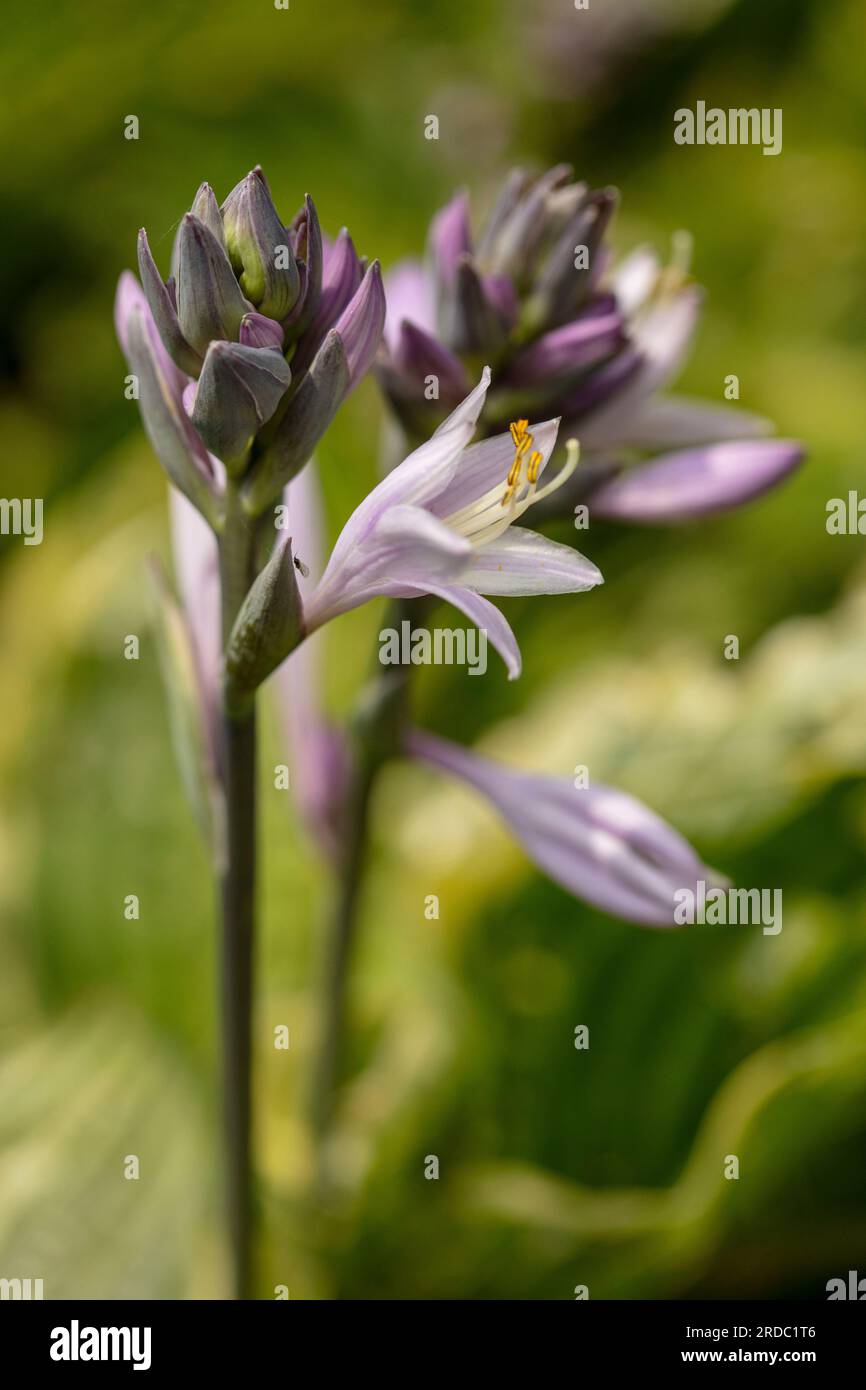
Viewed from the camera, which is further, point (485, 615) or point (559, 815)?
point (559, 815)

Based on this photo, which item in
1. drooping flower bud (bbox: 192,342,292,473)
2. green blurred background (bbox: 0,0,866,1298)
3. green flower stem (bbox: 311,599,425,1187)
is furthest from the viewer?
green blurred background (bbox: 0,0,866,1298)

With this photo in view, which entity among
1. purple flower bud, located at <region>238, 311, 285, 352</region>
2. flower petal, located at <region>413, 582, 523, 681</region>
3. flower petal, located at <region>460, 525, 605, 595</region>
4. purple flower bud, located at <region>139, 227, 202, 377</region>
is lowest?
flower petal, located at <region>413, 582, 523, 681</region>

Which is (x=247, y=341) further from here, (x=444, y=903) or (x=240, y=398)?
(x=444, y=903)

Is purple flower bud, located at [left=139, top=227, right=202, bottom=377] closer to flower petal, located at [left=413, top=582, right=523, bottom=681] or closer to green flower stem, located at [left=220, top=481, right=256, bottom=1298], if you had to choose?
green flower stem, located at [left=220, top=481, right=256, bottom=1298]

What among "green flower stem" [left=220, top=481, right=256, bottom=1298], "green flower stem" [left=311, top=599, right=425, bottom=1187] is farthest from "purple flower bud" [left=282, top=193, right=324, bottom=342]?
A: "green flower stem" [left=311, top=599, right=425, bottom=1187]

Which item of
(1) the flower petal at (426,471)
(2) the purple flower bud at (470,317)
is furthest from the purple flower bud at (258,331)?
(2) the purple flower bud at (470,317)

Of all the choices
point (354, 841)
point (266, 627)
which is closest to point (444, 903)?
point (354, 841)

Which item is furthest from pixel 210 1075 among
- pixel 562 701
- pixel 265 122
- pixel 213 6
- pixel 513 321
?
pixel 265 122
